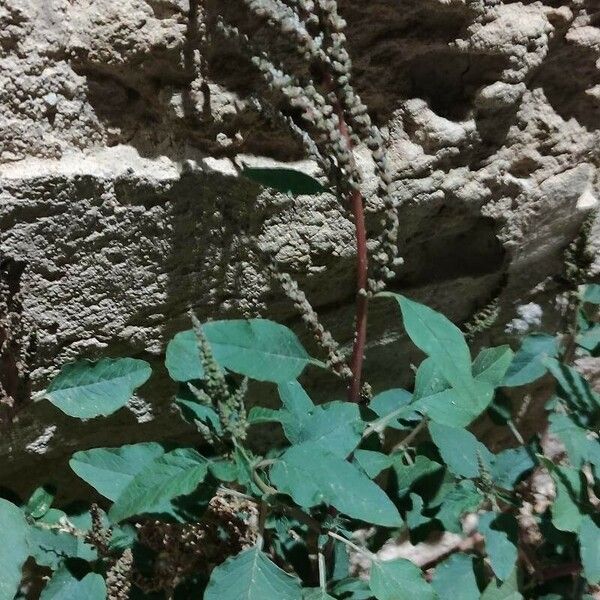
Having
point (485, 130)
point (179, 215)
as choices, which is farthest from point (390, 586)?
point (485, 130)

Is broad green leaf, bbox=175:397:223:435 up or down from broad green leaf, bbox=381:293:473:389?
down

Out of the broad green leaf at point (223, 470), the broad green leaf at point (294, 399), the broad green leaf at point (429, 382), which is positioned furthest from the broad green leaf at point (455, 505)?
the broad green leaf at point (223, 470)

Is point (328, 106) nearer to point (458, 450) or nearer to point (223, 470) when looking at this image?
point (223, 470)

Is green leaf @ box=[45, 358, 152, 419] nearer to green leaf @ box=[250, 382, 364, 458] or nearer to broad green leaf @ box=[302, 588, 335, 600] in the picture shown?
green leaf @ box=[250, 382, 364, 458]

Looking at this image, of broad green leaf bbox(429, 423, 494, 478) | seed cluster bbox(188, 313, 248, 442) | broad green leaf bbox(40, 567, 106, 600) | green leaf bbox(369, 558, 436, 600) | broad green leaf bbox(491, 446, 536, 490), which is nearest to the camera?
seed cluster bbox(188, 313, 248, 442)

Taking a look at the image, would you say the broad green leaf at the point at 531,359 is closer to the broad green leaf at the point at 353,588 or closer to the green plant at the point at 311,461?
the green plant at the point at 311,461

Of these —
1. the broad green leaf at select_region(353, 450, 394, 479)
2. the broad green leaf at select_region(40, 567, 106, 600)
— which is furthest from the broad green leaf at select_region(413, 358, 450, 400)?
the broad green leaf at select_region(40, 567, 106, 600)

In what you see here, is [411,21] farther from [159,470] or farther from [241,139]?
[159,470]
